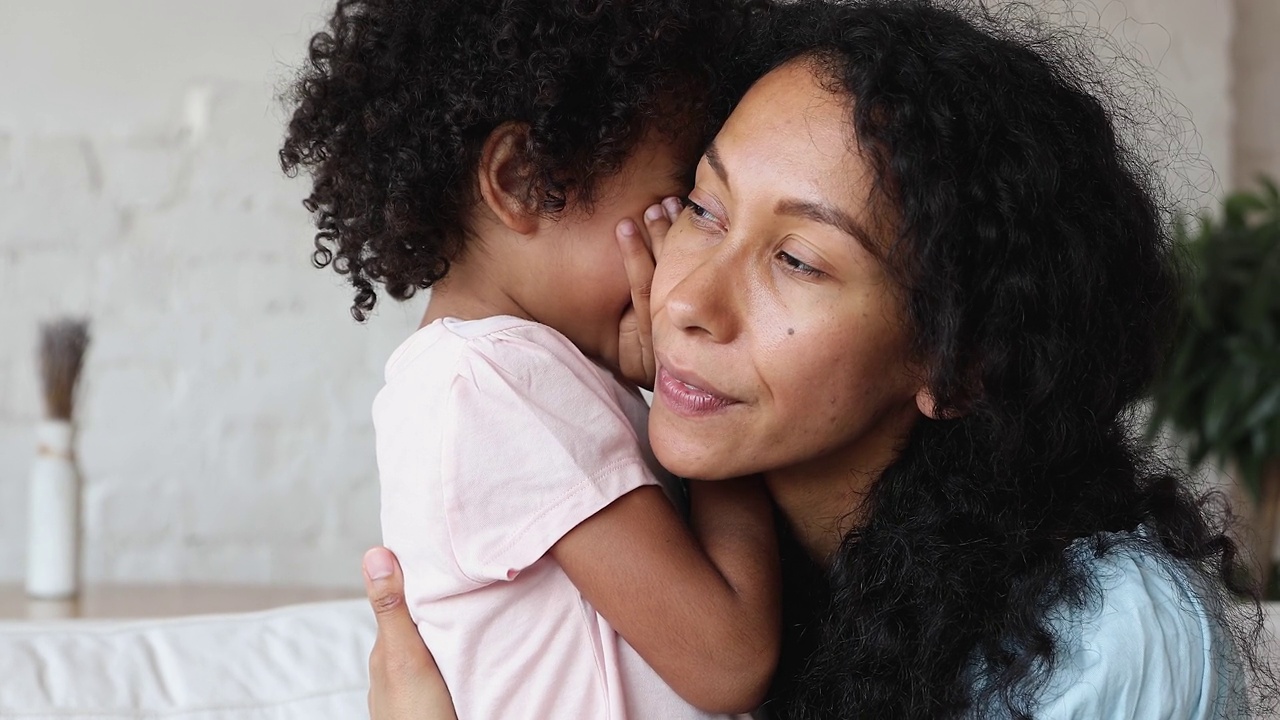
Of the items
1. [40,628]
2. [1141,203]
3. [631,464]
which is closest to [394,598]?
[631,464]

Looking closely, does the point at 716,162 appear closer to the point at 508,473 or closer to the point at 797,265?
the point at 797,265

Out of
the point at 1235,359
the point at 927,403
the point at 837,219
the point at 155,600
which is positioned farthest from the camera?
the point at 1235,359

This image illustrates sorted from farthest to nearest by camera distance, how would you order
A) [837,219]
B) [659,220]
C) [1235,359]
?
[1235,359], [659,220], [837,219]

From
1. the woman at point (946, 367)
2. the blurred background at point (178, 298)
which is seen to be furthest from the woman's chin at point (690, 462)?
the blurred background at point (178, 298)

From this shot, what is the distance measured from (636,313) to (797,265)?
25 centimetres

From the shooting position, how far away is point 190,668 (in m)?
1.41

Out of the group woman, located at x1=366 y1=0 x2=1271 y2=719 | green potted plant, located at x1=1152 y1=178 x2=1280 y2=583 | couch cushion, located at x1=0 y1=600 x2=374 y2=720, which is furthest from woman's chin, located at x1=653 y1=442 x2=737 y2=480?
green potted plant, located at x1=1152 y1=178 x2=1280 y2=583

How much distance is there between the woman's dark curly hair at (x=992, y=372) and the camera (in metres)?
1.02

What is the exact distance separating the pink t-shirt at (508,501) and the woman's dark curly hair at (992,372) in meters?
0.22

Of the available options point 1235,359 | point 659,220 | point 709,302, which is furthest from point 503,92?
point 1235,359

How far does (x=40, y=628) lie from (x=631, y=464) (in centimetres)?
80

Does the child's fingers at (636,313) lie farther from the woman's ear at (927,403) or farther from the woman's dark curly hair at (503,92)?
the woman's ear at (927,403)

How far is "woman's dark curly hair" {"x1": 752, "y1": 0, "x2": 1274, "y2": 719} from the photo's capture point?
102 cm

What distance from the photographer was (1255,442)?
2.94 meters
